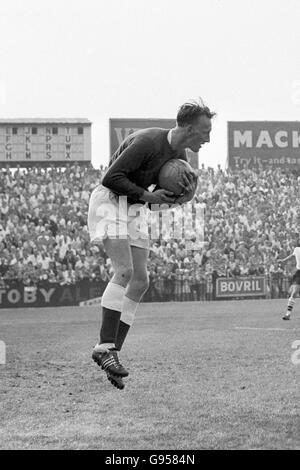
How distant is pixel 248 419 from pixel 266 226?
910 inches

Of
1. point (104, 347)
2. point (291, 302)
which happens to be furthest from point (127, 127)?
point (104, 347)

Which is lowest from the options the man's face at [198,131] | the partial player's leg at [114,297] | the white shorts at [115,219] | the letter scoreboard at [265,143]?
the partial player's leg at [114,297]

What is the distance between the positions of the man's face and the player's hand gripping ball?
214mm

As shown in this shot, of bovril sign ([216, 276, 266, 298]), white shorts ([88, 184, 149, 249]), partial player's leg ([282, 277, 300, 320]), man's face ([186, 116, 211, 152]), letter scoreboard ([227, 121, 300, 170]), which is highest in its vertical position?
letter scoreboard ([227, 121, 300, 170])

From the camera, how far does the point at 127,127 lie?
36625mm

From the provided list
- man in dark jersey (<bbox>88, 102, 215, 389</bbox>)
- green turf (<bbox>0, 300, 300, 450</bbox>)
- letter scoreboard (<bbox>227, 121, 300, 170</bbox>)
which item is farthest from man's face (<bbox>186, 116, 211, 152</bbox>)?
letter scoreboard (<bbox>227, 121, 300, 170</bbox>)

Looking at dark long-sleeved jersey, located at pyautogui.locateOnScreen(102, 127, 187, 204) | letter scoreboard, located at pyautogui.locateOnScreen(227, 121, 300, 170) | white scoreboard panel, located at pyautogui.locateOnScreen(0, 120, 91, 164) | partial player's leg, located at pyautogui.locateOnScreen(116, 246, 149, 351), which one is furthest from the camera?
white scoreboard panel, located at pyautogui.locateOnScreen(0, 120, 91, 164)

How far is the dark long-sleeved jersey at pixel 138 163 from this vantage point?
21.1 feet

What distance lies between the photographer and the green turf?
600 centimetres

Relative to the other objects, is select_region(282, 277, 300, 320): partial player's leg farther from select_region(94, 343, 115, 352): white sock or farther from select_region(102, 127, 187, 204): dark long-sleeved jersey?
Answer: select_region(94, 343, 115, 352): white sock

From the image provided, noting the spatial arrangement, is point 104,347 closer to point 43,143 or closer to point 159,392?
point 159,392

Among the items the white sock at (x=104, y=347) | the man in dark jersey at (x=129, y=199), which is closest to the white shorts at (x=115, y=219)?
the man in dark jersey at (x=129, y=199)

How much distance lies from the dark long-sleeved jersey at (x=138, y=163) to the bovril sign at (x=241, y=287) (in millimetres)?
20461

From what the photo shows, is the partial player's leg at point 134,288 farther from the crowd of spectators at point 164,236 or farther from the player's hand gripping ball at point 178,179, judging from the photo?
the crowd of spectators at point 164,236
